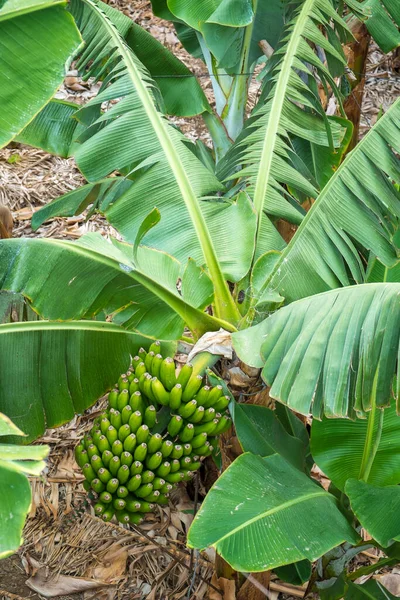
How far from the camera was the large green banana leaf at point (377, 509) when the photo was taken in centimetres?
150

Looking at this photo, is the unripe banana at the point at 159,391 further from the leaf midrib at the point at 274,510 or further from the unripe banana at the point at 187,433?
the leaf midrib at the point at 274,510

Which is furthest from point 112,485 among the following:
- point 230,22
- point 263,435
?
point 230,22

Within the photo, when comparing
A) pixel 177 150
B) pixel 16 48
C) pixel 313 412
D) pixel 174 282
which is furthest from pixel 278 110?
pixel 313 412

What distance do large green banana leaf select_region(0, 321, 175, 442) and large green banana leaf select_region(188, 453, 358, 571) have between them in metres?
0.45

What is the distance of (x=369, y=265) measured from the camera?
198 cm

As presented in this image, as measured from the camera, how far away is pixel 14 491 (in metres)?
1.01

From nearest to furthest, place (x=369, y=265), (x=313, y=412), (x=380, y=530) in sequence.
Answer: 1. (x=313, y=412)
2. (x=380, y=530)
3. (x=369, y=265)

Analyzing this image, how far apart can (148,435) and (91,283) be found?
45 cm

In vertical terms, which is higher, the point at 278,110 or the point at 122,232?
the point at 278,110

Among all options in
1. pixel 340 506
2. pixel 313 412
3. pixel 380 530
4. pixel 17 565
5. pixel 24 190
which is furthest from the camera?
pixel 24 190

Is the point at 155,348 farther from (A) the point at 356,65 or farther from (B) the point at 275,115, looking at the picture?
(A) the point at 356,65

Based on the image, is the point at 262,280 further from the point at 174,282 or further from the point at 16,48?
the point at 16,48

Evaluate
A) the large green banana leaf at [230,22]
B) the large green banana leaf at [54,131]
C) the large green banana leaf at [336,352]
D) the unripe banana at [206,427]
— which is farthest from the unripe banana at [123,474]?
the large green banana leaf at [54,131]

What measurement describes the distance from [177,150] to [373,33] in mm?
1156
